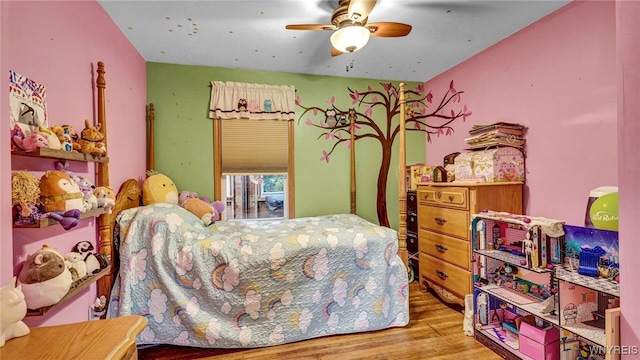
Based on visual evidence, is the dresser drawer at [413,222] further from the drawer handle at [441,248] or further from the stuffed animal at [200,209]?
the stuffed animal at [200,209]

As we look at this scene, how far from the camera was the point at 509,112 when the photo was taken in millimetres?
2615

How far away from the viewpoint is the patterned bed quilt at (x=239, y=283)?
202 centimetres

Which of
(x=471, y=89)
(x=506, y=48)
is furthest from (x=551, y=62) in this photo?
(x=471, y=89)

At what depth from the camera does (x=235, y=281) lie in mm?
2037

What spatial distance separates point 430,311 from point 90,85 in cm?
319

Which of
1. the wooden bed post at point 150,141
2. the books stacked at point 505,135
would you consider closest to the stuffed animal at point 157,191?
the wooden bed post at point 150,141

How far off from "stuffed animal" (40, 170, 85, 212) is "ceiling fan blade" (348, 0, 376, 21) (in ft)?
5.90

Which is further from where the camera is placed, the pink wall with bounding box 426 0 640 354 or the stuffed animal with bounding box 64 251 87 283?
the stuffed animal with bounding box 64 251 87 283

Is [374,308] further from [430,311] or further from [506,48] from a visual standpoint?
[506,48]

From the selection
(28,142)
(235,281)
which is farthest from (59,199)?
(235,281)

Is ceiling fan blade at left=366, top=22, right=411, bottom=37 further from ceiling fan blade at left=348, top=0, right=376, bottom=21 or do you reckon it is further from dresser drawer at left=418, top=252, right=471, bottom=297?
dresser drawer at left=418, top=252, right=471, bottom=297

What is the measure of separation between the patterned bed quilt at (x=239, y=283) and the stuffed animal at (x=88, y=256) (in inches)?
11.7

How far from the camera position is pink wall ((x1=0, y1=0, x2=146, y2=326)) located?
1.23 metres

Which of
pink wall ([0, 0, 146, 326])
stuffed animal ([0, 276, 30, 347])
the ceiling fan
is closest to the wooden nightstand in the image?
stuffed animal ([0, 276, 30, 347])
